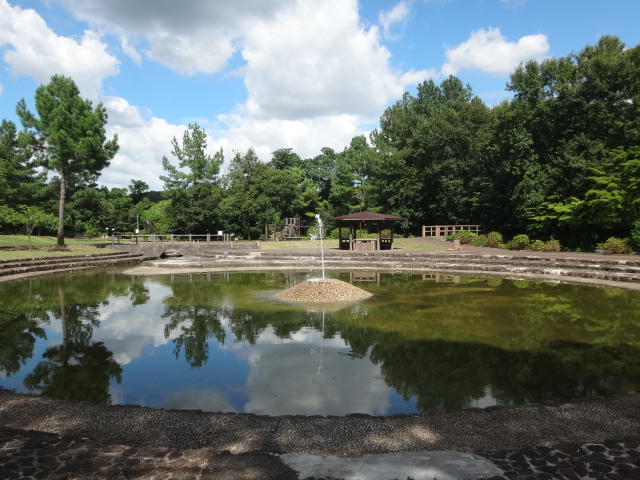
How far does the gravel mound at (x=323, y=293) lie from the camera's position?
13172 mm

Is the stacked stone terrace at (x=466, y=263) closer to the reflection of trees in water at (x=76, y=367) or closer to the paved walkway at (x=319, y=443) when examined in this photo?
the reflection of trees in water at (x=76, y=367)

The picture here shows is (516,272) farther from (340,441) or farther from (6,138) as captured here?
(6,138)

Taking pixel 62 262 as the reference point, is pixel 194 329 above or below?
below

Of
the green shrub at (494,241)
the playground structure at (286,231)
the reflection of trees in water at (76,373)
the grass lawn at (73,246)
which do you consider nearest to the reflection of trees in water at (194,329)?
the reflection of trees in water at (76,373)

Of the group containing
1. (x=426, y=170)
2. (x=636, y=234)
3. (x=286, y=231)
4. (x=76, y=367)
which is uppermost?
(x=426, y=170)

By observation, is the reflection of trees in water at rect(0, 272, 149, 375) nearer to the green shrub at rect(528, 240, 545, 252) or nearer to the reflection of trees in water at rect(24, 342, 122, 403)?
the reflection of trees in water at rect(24, 342, 122, 403)

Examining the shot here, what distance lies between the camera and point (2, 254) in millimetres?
22953

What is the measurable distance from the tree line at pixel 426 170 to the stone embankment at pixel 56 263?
17.8ft

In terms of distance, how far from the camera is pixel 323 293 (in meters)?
13.3

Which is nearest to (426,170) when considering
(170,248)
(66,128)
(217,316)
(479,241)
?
(479,241)

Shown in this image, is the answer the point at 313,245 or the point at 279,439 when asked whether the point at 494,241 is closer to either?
the point at 313,245

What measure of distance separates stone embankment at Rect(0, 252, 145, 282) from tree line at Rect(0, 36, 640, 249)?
5.43 meters

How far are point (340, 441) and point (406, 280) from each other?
14140mm

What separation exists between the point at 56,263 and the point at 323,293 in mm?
17122
